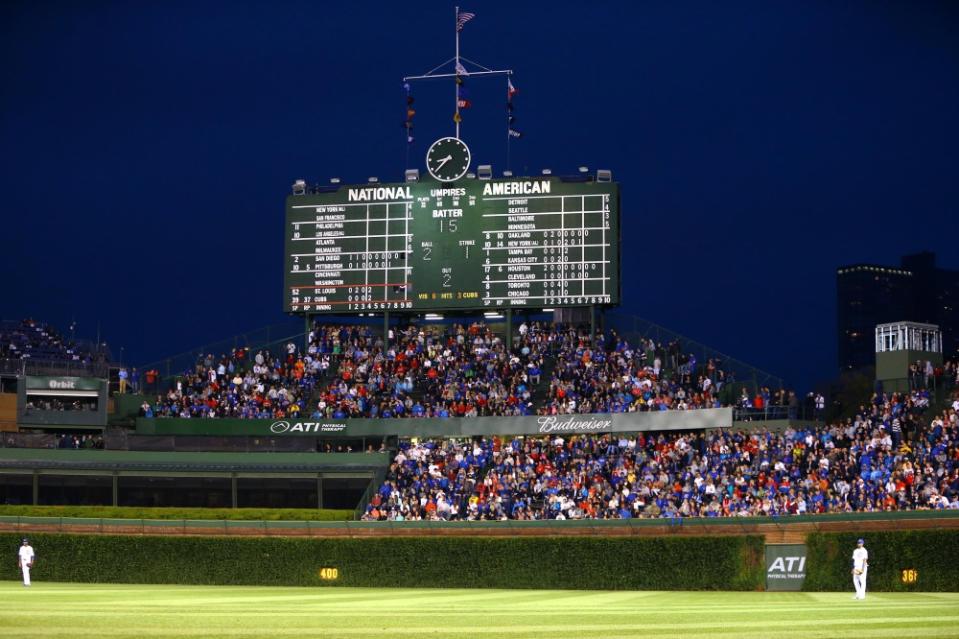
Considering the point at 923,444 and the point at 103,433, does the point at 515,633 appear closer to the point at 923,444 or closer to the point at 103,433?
Result: the point at 923,444

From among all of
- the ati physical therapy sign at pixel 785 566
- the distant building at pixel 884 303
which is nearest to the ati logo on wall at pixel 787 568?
the ati physical therapy sign at pixel 785 566

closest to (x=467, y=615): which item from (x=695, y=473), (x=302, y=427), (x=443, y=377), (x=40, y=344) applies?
(x=695, y=473)

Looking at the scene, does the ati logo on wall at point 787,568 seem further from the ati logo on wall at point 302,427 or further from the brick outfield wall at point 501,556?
the ati logo on wall at point 302,427

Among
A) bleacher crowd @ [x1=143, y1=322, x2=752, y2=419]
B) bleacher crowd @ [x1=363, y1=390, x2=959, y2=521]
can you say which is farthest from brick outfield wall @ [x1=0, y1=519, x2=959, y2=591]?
bleacher crowd @ [x1=143, y1=322, x2=752, y2=419]

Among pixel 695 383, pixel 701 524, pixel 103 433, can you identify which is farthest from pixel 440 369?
pixel 701 524

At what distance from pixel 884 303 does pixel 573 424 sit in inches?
5583

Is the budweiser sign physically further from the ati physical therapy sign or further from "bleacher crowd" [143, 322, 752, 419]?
the ati physical therapy sign

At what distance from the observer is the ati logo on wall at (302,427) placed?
170 ft

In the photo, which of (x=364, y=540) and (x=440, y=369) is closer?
(x=364, y=540)

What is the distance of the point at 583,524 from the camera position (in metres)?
39.7

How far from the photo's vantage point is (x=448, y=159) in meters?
53.1

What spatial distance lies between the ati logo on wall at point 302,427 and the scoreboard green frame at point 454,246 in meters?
4.97

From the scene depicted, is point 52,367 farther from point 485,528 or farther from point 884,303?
point 884,303

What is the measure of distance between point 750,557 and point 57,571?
22578 mm
